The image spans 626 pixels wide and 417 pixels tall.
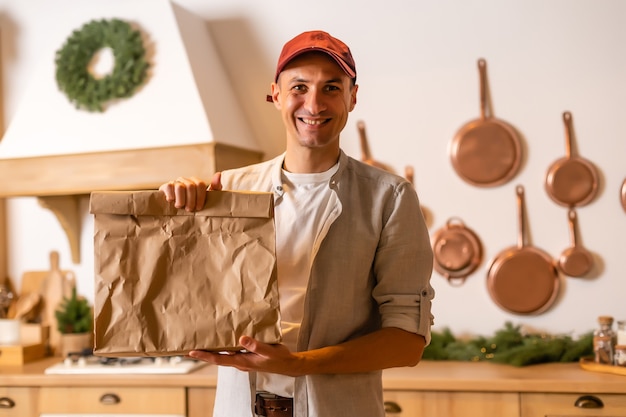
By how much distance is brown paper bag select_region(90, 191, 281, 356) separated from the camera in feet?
4.08

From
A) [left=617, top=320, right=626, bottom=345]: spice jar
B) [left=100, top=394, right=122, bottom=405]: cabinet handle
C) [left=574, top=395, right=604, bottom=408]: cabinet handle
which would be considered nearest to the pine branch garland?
[left=617, top=320, right=626, bottom=345]: spice jar

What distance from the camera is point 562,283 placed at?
2701 millimetres

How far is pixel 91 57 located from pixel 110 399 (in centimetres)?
124

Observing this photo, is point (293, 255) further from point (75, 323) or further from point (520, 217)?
point (75, 323)

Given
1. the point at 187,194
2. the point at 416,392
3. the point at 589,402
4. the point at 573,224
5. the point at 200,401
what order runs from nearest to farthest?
1. the point at 187,194
2. the point at 589,402
3. the point at 416,392
4. the point at 200,401
5. the point at 573,224

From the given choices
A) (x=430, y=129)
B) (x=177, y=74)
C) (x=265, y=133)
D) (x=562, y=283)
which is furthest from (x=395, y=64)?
(x=562, y=283)

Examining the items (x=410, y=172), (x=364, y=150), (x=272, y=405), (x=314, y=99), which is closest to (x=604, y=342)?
(x=410, y=172)

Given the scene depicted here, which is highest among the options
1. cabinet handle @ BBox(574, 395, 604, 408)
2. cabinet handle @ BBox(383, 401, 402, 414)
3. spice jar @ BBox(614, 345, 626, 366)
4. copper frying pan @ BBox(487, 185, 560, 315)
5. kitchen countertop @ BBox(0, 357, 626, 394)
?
copper frying pan @ BBox(487, 185, 560, 315)

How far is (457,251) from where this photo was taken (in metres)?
2.76

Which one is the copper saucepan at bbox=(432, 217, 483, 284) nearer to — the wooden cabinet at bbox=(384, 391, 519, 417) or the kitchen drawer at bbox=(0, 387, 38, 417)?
the wooden cabinet at bbox=(384, 391, 519, 417)

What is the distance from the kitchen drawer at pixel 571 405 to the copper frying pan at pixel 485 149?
82 centimetres

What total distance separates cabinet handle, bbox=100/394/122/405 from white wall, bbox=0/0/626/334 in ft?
3.54

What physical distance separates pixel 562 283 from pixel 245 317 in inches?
69.8

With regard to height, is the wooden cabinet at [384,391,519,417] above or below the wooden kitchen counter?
below
